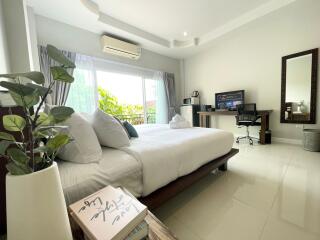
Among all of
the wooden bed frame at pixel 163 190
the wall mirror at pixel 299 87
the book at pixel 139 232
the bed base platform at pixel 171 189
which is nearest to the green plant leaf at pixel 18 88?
the wooden bed frame at pixel 163 190

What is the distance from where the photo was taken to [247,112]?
341 cm

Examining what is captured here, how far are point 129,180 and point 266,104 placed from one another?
12.7 feet

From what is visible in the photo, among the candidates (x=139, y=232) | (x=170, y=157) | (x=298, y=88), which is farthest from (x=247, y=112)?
(x=139, y=232)

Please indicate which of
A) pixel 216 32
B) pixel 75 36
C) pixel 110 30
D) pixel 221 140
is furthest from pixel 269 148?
pixel 75 36

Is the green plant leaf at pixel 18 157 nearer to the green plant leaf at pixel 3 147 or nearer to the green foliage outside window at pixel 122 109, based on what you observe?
the green plant leaf at pixel 3 147

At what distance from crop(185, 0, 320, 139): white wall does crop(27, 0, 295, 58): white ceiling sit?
393 mm

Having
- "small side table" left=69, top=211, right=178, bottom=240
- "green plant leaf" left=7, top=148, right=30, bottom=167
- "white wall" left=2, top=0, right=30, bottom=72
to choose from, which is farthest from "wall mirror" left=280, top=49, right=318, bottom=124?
"white wall" left=2, top=0, right=30, bottom=72

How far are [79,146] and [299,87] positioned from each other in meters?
4.15

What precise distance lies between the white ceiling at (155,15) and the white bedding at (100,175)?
2.80 meters

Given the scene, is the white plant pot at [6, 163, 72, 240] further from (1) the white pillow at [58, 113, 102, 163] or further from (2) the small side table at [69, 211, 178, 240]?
(1) the white pillow at [58, 113, 102, 163]

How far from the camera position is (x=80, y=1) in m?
2.41

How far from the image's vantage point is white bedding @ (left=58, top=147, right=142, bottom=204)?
0.85 meters

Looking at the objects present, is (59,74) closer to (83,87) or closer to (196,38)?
(83,87)

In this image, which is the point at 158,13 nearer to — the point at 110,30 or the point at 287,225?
the point at 110,30
